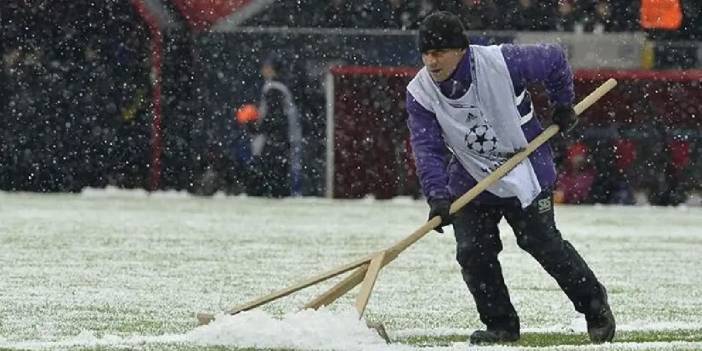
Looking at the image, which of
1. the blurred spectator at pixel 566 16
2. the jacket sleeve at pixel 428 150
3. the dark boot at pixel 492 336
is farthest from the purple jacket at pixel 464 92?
the blurred spectator at pixel 566 16

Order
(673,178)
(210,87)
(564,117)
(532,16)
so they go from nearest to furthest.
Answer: (564,117), (673,178), (210,87), (532,16)

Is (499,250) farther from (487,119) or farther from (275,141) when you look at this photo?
(275,141)

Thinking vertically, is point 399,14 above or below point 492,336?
above

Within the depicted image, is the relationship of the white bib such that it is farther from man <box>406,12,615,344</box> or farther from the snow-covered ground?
the snow-covered ground

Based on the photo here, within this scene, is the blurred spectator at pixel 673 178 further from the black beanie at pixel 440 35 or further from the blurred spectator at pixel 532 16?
the black beanie at pixel 440 35

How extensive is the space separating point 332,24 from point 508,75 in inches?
593

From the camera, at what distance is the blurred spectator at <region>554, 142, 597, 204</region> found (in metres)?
21.1

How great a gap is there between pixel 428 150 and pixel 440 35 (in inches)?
18.8

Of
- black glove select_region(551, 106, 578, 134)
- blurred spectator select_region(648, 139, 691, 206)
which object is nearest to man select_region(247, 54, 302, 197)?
blurred spectator select_region(648, 139, 691, 206)

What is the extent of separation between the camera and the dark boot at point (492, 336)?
7.50 m

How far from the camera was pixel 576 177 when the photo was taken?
839 inches

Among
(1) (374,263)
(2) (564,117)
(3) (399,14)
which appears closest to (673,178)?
(3) (399,14)

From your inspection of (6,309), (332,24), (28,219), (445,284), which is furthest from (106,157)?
(6,309)

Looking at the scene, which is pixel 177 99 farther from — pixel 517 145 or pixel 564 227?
pixel 517 145
